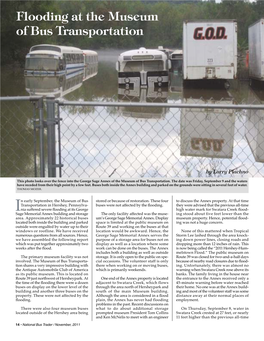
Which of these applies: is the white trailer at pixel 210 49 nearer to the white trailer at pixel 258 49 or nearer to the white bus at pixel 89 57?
the white trailer at pixel 258 49

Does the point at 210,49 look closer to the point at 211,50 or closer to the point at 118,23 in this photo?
the point at 211,50

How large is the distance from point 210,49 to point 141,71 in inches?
181

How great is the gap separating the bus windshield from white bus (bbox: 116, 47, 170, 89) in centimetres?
811

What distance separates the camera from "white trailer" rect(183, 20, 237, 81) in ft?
84.5

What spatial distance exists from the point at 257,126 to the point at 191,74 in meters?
13.8

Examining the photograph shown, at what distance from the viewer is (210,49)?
84.5ft

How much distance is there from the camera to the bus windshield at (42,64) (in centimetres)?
3631

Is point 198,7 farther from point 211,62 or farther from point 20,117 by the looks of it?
point 20,117

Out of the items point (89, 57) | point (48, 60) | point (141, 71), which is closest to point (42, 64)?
point (48, 60)

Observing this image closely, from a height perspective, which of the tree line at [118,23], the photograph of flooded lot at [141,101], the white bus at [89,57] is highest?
the tree line at [118,23]

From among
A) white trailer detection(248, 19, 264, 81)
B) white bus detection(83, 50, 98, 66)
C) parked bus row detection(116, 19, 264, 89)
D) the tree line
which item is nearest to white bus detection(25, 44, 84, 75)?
white bus detection(83, 50, 98, 66)

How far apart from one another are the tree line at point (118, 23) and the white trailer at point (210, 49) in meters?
29.6

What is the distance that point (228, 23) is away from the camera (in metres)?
25.8

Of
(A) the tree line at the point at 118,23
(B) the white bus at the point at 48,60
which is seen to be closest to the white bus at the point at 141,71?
(B) the white bus at the point at 48,60
